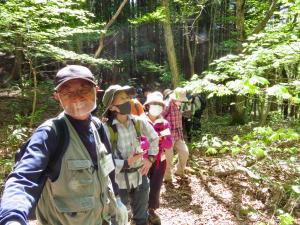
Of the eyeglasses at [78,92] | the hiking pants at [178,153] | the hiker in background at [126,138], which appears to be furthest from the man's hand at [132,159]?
the hiking pants at [178,153]

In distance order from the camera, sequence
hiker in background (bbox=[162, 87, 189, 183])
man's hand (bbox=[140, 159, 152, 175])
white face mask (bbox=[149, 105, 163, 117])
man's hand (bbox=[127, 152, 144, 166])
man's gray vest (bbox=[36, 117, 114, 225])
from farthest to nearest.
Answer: hiker in background (bbox=[162, 87, 189, 183]) < white face mask (bbox=[149, 105, 163, 117]) < man's hand (bbox=[140, 159, 152, 175]) < man's hand (bbox=[127, 152, 144, 166]) < man's gray vest (bbox=[36, 117, 114, 225])

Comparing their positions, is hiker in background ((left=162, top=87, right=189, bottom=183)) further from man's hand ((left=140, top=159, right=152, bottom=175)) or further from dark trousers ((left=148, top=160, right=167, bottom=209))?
man's hand ((left=140, top=159, right=152, bottom=175))

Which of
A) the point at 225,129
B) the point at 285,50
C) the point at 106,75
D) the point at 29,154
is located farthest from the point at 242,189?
the point at 106,75

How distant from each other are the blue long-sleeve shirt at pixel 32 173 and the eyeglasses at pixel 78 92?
13cm

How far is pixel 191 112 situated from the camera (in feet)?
28.3

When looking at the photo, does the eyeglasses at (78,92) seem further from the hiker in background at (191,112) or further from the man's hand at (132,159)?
the hiker in background at (191,112)

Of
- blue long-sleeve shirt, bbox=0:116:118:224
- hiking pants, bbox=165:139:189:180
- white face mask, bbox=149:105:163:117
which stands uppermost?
blue long-sleeve shirt, bbox=0:116:118:224

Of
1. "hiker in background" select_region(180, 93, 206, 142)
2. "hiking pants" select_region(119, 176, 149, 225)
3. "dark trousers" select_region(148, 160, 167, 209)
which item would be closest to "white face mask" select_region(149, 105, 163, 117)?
"dark trousers" select_region(148, 160, 167, 209)

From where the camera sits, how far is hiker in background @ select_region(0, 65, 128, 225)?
1500mm

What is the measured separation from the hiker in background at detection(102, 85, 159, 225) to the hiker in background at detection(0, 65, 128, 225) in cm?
112

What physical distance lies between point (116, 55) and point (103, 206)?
1893 cm

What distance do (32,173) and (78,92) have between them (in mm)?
526

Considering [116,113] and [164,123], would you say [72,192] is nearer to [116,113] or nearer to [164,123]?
[116,113]

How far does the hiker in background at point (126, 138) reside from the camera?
3.07 metres
